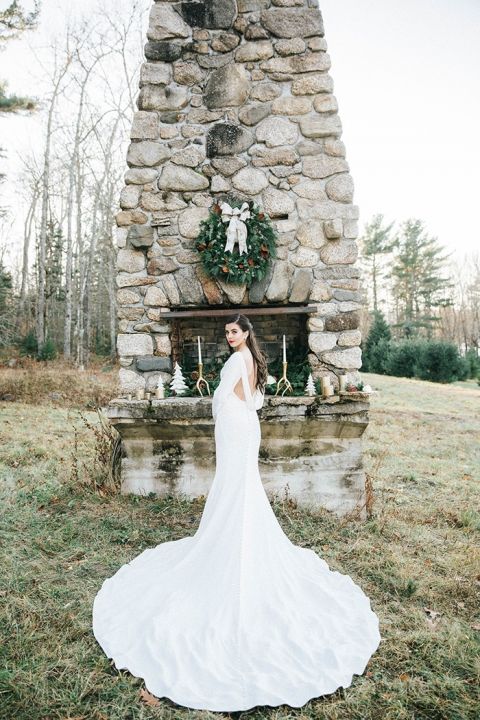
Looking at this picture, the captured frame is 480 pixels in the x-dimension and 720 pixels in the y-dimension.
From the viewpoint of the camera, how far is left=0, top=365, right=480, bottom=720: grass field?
2209 mm

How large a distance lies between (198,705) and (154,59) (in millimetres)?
5672

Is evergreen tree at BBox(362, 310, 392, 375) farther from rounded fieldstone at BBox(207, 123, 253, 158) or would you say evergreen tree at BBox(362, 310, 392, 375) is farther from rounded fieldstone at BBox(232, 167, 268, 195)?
rounded fieldstone at BBox(207, 123, 253, 158)

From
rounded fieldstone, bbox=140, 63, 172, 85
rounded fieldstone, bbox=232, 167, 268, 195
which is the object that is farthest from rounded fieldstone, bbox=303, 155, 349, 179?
rounded fieldstone, bbox=140, 63, 172, 85

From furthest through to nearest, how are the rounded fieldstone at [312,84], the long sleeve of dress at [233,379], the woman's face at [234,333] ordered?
the rounded fieldstone at [312,84], the woman's face at [234,333], the long sleeve of dress at [233,379]

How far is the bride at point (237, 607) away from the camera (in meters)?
2.27

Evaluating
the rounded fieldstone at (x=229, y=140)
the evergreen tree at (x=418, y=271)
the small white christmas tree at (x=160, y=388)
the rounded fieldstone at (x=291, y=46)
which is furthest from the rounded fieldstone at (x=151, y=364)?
the evergreen tree at (x=418, y=271)

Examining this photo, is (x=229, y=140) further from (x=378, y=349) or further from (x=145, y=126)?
(x=378, y=349)

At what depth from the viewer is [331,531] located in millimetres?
4188

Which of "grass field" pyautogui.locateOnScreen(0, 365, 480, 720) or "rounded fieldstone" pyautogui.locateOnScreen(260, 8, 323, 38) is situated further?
"rounded fieldstone" pyautogui.locateOnScreen(260, 8, 323, 38)

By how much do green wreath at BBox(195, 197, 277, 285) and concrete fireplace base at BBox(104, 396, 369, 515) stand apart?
1.31m

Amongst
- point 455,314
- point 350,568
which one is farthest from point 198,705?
point 455,314

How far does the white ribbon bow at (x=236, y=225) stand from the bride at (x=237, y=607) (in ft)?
5.35

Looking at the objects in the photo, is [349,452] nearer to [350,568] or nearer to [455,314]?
[350,568]

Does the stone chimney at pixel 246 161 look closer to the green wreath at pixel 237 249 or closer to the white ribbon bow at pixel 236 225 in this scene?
the green wreath at pixel 237 249
